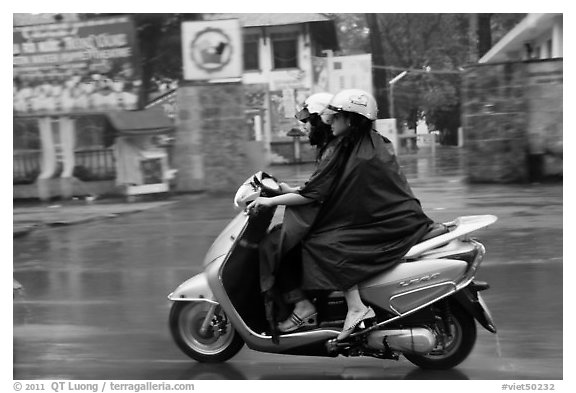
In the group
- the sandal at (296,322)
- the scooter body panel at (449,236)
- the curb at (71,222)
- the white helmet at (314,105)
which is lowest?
the sandal at (296,322)

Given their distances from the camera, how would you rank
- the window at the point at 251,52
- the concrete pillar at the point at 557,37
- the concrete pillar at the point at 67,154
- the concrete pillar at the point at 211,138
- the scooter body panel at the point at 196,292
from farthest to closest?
the concrete pillar at the point at 67,154 < the concrete pillar at the point at 211,138 < the window at the point at 251,52 < the concrete pillar at the point at 557,37 < the scooter body panel at the point at 196,292

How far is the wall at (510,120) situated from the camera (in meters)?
8.16

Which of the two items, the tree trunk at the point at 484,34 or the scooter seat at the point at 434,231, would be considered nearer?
the scooter seat at the point at 434,231

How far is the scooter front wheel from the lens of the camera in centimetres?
507

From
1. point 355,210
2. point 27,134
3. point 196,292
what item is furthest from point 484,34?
point 27,134

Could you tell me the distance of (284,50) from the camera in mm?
7625

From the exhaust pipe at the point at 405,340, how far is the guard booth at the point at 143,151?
477 centimetres

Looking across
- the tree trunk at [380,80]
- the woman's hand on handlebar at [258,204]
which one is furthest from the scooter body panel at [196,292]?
the tree trunk at [380,80]

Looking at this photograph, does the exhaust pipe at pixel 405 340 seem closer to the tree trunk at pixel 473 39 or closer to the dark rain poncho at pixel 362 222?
the dark rain poncho at pixel 362 222

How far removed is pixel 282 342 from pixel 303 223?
2.49 ft

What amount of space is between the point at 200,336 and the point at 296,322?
711mm

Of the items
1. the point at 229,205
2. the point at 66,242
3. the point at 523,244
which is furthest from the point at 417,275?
the point at 66,242

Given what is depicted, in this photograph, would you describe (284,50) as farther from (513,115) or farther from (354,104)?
(354,104)

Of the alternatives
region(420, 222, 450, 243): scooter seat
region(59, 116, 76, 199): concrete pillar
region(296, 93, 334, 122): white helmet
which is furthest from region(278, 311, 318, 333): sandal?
region(59, 116, 76, 199): concrete pillar
